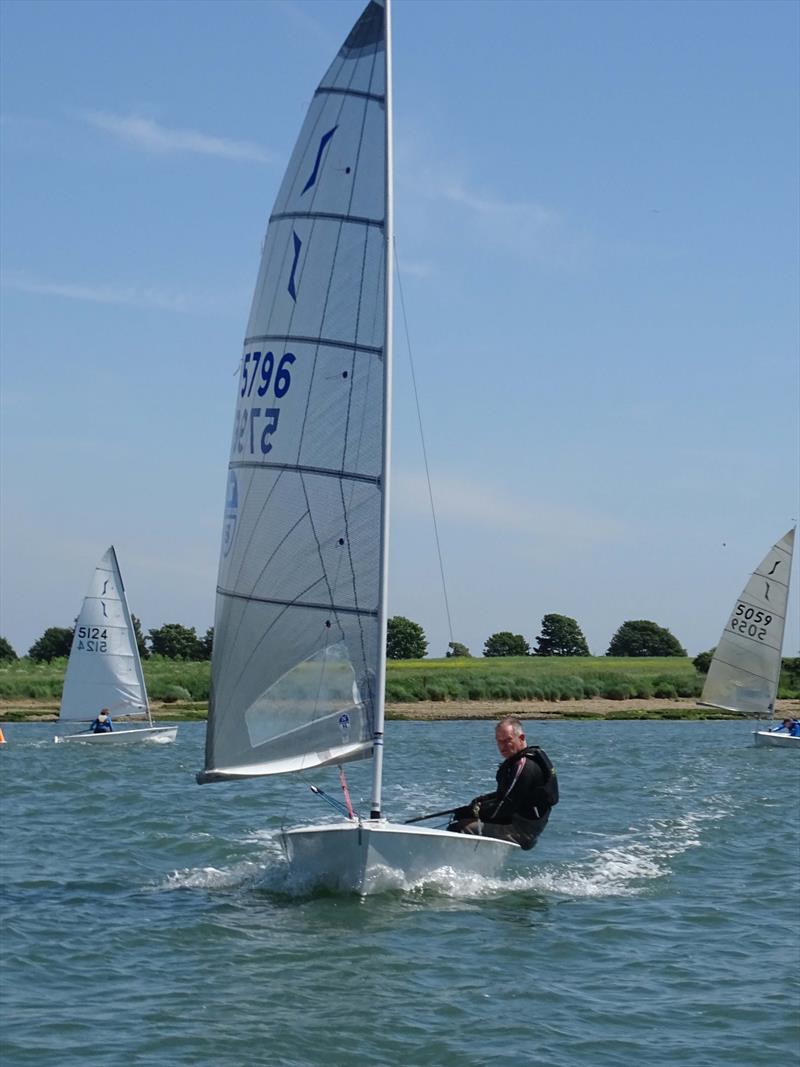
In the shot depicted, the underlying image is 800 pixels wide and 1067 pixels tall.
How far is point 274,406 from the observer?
14453 mm

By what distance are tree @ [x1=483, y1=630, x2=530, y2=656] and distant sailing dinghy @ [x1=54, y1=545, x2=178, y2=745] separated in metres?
61.8

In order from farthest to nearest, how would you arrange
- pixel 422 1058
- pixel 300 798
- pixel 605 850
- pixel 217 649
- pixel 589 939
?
1. pixel 300 798
2. pixel 605 850
3. pixel 217 649
4. pixel 589 939
5. pixel 422 1058

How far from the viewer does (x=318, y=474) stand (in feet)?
46.3

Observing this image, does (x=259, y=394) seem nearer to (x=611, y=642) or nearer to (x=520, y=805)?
(x=520, y=805)

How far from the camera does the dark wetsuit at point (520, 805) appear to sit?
13891mm

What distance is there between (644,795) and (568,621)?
74734mm

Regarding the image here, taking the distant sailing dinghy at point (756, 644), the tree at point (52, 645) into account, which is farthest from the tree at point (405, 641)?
the distant sailing dinghy at point (756, 644)

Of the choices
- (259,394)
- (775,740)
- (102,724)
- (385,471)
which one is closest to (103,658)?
(102,724)

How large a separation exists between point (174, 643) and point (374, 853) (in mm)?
79971

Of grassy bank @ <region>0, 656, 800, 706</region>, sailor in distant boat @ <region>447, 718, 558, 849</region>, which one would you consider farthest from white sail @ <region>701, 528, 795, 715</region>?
sailor in distant boat @ <region>447, 718, 558, 849</region>

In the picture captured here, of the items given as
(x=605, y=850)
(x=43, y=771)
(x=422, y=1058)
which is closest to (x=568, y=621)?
(x=43, y=771)

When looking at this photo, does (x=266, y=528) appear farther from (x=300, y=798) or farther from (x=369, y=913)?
(x=300, y=798)

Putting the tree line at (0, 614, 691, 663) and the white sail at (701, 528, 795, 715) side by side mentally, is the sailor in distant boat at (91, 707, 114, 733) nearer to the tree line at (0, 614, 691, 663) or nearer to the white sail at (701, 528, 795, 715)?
the white sail at (701, 528, 795, 715)

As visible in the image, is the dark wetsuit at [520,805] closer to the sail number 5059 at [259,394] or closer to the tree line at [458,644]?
the sail number 5059 at [259,394]
